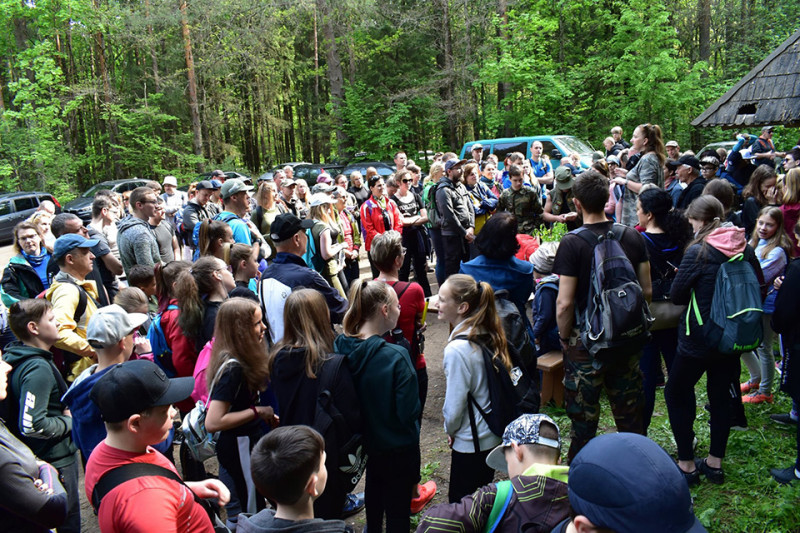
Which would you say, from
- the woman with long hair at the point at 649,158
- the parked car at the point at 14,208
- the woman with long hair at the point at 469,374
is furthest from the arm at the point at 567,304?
the parked car at the point at 14,208

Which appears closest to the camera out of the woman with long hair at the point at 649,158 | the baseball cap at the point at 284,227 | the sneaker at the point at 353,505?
the sneaker at the point at 353,505

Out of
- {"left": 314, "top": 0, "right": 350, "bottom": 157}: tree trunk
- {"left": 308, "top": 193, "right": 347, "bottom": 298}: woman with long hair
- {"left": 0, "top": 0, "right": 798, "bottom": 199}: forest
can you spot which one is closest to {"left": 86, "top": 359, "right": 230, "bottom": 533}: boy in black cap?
{"left": 308, "top": 193, "right": 347, "bottom": 298}: woman with long hair

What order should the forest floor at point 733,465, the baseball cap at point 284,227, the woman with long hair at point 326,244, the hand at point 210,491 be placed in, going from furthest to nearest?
the woman with long hair at point 326,244
the baseball cap at point 284,227
the forest floor at point 733,465
the hand at point 210,491

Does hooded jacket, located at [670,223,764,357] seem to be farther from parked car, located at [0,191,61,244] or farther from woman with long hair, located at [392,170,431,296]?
parked car, located at [0,191,61,244]

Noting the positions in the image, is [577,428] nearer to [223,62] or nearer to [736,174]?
[736,174]

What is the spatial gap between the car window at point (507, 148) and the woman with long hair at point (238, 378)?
42.9 ft

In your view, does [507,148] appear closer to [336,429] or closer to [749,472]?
[749,472]

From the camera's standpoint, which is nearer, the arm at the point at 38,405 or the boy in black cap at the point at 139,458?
the boy in black cap at the point at 139,458

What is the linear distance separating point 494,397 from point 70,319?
3250 mm

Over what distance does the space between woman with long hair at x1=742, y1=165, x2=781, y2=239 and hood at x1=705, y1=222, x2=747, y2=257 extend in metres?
3.39

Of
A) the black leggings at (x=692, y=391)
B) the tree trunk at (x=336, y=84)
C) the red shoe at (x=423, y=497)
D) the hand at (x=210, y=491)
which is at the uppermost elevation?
the tree trunk at (x=336, y=84)

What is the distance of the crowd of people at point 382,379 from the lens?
1914 millimetres

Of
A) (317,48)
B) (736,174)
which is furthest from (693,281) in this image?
(317,48)

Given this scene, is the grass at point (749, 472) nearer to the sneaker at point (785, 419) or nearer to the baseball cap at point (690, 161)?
the sneaker at point (785, 419)
